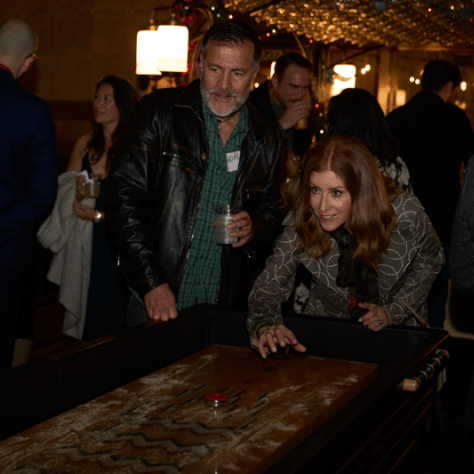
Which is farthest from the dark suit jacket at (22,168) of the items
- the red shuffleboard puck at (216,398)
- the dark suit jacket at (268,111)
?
the dark suit jacket at (268,111)

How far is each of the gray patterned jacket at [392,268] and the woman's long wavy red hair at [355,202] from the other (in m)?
0.04

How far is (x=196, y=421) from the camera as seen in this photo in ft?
4.26

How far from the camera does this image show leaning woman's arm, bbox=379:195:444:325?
2.05 meters

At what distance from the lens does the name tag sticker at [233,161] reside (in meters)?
2.25

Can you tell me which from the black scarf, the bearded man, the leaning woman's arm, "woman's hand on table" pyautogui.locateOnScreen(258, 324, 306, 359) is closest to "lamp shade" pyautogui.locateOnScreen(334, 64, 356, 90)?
the bearded man

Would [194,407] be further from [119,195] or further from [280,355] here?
[119,195]

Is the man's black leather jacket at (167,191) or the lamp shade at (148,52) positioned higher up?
the lamp shade at (148,52)

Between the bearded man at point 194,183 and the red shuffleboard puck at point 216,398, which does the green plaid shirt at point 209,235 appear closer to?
Result: the bearded man at point 194,183

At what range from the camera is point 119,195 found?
202 cm

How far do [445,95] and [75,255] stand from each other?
2508 millimetres

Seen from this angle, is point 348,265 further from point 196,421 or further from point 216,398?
point 196,421

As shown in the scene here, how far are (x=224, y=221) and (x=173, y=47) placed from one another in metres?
3.05

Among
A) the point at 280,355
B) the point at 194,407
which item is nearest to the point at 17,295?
the point at 280,355

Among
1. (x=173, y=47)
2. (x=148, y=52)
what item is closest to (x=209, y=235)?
(x=173, y=47)
